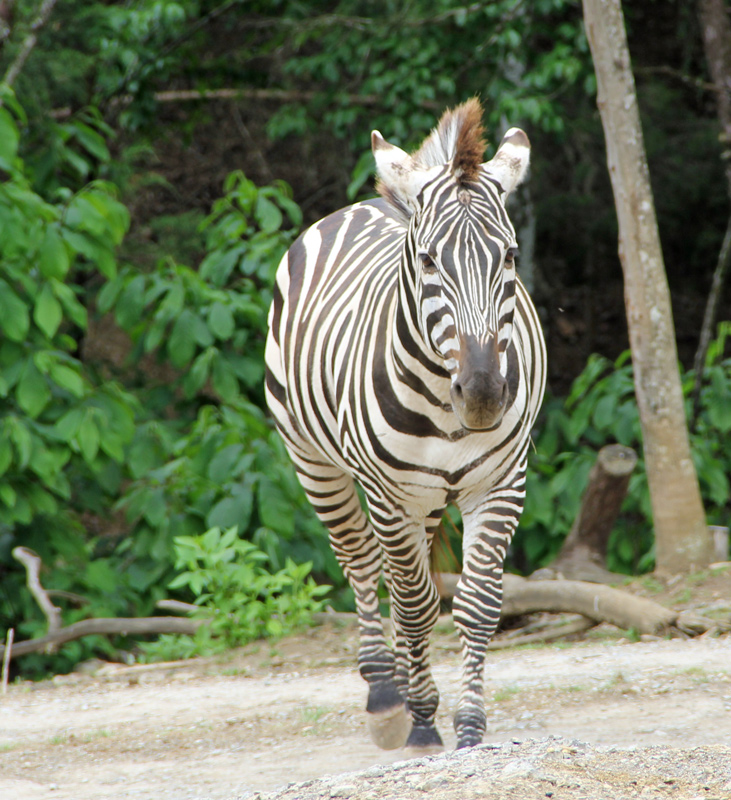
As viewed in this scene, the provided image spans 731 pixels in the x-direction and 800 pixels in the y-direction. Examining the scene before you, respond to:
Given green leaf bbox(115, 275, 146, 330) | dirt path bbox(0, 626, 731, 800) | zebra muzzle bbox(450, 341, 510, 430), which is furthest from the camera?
green leaf bbox(115, 275, 146, 330)

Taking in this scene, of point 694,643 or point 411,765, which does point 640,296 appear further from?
point 411,765

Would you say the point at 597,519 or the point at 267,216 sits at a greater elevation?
the point at 267,216

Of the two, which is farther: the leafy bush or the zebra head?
the leafy bush

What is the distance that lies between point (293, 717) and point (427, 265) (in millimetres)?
2232

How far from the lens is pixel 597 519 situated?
6.68m

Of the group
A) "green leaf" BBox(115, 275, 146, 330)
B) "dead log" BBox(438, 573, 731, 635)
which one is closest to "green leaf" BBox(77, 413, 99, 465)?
"green leaf" BBox(115, 275, 146, 330)

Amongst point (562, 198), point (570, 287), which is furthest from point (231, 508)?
point (570, 287)

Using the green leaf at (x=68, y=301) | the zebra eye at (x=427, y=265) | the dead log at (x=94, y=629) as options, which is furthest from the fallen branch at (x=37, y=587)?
the zebra eye at (x=427, y=265)

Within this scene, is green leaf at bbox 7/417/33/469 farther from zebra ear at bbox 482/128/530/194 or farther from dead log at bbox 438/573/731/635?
zebra ear at bbox 482/128/530/194

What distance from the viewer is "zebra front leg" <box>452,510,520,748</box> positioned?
330cm

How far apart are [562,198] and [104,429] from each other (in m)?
5.96

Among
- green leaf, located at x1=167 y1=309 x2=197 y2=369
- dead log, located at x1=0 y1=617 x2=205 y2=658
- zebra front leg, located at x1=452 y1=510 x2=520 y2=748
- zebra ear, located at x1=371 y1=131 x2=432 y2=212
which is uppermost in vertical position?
zebra ear, located at x1=371 y1=131 x2=432 y2=212

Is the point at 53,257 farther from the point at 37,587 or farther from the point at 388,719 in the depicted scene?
the point at 388,719

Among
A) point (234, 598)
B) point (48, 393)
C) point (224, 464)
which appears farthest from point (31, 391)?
point (234, 598)
